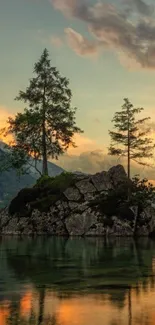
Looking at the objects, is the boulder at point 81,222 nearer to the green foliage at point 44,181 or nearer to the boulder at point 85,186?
the boulder at point 85,186

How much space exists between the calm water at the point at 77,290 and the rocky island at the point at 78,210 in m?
22.2

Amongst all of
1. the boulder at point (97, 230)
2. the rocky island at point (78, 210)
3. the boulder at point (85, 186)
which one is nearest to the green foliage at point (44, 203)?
the rocky island at point (78, 210)

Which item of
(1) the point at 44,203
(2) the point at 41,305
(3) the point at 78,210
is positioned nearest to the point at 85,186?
(3) the point at 78,210

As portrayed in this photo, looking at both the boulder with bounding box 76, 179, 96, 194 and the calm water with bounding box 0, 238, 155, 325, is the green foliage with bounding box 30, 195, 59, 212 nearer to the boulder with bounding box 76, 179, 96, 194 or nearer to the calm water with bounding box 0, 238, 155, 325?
the boulder with bounding box 76, 179, 96, 194

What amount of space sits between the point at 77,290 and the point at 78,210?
3408 centimetres

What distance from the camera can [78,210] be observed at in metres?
48.9

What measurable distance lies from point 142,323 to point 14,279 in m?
8.49

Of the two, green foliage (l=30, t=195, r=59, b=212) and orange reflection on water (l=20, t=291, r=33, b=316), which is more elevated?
green foliage (l=30, t=195, r=59, b=212)

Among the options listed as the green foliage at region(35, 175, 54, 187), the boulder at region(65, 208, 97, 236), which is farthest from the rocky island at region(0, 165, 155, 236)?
the green foliage at region(35, 175, 54, 187)

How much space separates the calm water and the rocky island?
22195 millimetres

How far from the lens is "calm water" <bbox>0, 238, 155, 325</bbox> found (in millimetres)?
10946

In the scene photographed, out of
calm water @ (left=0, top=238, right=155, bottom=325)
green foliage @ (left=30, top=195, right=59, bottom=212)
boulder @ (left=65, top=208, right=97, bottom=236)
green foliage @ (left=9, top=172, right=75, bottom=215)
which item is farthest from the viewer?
green foliage @ (left=9, top=172, right=75, bottom=215)

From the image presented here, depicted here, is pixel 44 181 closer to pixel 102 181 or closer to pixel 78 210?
pixel 102 181

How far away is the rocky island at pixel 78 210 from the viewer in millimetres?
47625
